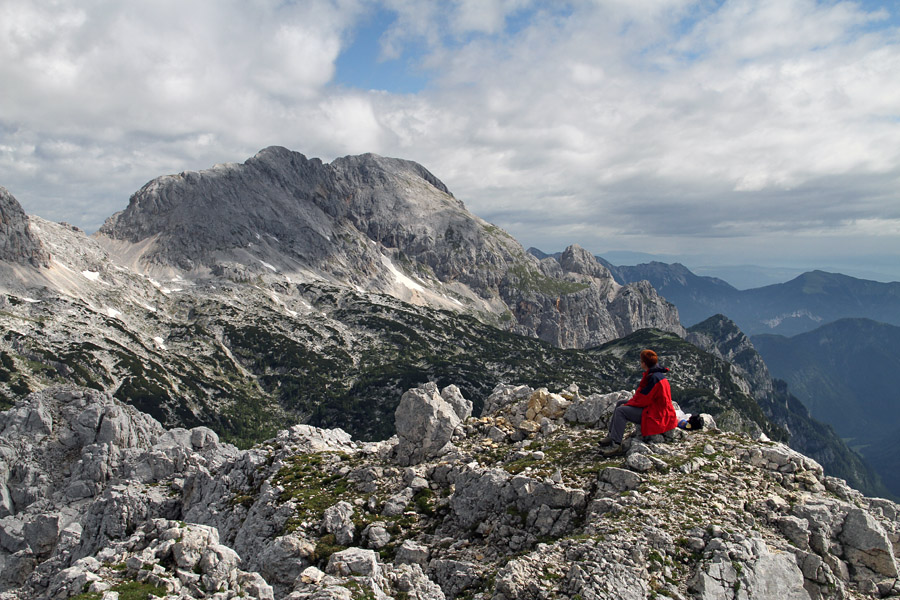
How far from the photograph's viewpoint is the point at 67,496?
57.3 m

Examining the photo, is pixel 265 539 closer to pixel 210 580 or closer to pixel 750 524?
pixel 210 580

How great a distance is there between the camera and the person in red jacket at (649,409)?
2312cm

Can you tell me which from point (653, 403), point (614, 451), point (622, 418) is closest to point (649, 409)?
point (653, 403)

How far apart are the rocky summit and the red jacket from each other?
2.77ft

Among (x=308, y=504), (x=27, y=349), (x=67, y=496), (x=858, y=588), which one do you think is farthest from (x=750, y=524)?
(x=27, y=349)

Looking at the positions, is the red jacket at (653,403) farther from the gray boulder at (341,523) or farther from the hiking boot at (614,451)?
the gray boulder at (341,523)

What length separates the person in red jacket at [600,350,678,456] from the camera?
23.1 metres

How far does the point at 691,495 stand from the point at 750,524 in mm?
2099

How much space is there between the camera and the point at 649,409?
2359 centimetres

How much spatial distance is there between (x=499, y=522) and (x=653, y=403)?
9.12m

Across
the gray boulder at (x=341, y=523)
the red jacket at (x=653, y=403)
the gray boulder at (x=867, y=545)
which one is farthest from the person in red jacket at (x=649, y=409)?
the gray boulder at (x=341, y=523)

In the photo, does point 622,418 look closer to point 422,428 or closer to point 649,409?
point 649,409

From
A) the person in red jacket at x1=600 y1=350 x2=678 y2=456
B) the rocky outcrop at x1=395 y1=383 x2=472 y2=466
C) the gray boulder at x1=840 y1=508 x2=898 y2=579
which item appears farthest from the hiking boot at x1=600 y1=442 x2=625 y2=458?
the rocky outcrop at x1=395 y1=383 x2=472 y2=466

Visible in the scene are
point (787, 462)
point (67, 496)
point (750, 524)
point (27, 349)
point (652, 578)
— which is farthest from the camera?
point (27, 349)
